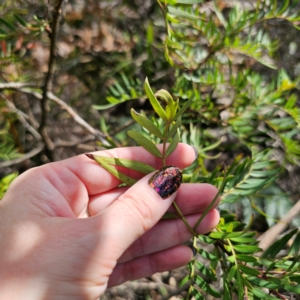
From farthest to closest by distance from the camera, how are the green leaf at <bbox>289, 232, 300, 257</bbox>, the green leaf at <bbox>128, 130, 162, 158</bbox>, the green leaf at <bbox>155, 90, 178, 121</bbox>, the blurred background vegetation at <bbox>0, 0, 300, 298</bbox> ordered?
the blurred background vegetation at <bbox>0, 0, 300, 298</bbox>, the green leaf at <bbox>289, 232, 300, 257</bbox>, the green leaf at <bbox>128, 130, 162, 158</bbox>, the green leaf at <bbox>155, 90, 178, 121</bbox>

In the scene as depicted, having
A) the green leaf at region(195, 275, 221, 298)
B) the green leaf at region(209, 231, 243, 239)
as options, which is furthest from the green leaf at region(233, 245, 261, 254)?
the green leaf at region(195, 275, 221, 298)

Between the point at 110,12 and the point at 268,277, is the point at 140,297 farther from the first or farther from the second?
the point at 110,12

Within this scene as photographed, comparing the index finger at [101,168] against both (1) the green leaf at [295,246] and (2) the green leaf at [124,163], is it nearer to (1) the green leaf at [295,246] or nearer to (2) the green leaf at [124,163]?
(2) the green leaf at [124,163]

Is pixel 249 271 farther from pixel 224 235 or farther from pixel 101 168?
pixel 101 168

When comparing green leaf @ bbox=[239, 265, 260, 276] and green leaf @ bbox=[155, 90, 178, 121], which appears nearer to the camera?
green leaf @ bbox=[155, 90, 178, 121]

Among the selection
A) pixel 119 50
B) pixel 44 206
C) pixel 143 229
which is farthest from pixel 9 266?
pixel 119 50

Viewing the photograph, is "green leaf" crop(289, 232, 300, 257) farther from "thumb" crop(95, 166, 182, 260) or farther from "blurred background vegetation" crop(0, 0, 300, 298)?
"thumb" crop(95, 166, 182, 260)

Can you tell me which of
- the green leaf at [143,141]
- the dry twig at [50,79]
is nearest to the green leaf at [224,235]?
the green leaf at [143,141]
